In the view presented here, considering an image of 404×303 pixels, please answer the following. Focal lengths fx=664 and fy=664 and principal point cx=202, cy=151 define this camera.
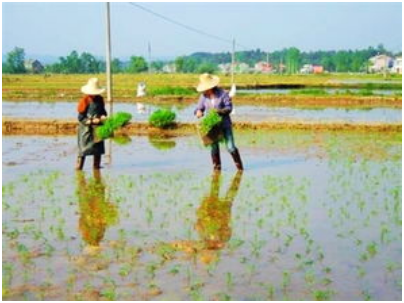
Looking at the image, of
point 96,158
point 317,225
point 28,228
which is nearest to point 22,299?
point 28,228

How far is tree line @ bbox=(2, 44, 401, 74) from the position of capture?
8325cm

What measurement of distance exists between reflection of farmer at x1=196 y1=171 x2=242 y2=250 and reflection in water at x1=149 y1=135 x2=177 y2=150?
3655mm

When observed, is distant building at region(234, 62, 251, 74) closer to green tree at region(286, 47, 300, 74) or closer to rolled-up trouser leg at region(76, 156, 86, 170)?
green tree at region(286, 47, 300, 74)

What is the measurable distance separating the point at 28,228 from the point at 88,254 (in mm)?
991

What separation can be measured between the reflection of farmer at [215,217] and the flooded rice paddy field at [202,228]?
10 mm

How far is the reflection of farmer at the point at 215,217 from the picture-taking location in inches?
199

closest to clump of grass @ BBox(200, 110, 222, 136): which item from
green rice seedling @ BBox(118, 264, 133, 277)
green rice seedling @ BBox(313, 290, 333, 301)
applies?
green rice seedling @ BBox(118, 264, 133, 277)

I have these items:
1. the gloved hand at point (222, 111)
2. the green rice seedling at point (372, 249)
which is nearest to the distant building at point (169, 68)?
the gloved hand at point (222, 111)

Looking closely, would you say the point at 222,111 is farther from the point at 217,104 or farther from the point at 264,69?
the point at 264,69

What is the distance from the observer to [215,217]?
19.2ft

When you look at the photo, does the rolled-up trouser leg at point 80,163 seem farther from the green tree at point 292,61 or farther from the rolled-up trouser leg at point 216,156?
the green tree at point 292,61

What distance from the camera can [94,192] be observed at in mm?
6949

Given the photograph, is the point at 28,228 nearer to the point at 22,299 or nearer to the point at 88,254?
the point at 88,254

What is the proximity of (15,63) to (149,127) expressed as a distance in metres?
71.8
